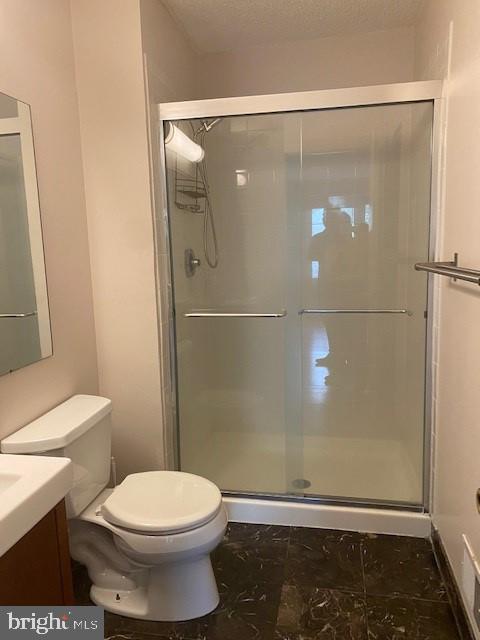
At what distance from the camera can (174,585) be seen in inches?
66.1

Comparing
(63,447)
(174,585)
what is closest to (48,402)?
(63,447)

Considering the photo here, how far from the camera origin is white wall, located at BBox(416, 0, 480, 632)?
4.83 feet

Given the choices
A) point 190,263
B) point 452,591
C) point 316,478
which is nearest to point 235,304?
point 190,263

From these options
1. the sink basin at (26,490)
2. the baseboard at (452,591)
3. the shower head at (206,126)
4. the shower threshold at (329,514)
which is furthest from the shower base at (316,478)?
the shower head at (206,126)

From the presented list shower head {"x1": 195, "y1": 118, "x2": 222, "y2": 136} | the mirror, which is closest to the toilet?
the mirror

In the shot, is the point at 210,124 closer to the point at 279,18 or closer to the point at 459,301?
the point at 279,18

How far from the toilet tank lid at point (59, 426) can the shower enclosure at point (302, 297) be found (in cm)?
58

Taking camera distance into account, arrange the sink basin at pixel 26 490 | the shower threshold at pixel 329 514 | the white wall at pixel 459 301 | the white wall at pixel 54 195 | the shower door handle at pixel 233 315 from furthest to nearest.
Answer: the shower door handle at pixel 233 315 → the shower threshold at pixel 329 514 → the white wall at pixel 54 195 → the white wall at pixel 459 301 → the sink basin at pixel 26 490

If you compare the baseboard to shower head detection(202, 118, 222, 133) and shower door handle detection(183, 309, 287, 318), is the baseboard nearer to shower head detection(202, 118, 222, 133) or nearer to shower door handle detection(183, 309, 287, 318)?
shower door handle detection(183, 309, 287, 318)

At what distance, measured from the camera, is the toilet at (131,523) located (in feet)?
5.06

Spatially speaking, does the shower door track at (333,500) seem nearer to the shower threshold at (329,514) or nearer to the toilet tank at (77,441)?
the shower threshold at (329,514)

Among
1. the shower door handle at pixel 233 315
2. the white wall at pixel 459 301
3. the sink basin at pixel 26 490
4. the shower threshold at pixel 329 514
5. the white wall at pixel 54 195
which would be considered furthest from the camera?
the shower door handle at pixel 233 315

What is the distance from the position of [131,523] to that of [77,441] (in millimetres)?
345

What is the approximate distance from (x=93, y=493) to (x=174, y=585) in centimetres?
45
